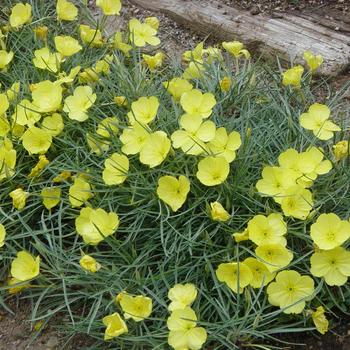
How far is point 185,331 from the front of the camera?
5.53ft

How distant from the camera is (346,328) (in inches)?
73.7

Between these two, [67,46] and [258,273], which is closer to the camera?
[258,273]

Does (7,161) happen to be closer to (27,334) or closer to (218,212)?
(27,334)

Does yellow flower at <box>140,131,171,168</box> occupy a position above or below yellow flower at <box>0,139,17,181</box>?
above

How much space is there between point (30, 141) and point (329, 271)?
1030 mm

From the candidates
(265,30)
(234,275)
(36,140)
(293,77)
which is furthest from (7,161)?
(265,30)

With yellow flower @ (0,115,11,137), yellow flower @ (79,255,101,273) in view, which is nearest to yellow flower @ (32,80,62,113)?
yellow flower @ (0,115,11,137)

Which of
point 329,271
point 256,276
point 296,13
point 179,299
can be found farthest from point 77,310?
point 296,13

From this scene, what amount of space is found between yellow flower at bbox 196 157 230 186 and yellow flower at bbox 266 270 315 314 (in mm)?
323

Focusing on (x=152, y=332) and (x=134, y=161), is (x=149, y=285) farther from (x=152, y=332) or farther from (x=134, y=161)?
(x=134, y=161)

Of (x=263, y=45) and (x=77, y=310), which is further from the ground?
(x=263, y=45)

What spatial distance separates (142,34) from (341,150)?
0.99m

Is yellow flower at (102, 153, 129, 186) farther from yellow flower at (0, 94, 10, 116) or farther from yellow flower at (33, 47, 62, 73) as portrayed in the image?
yellow flower at (33, 47, 62, 73)

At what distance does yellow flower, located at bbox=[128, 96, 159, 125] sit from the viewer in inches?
81.7
